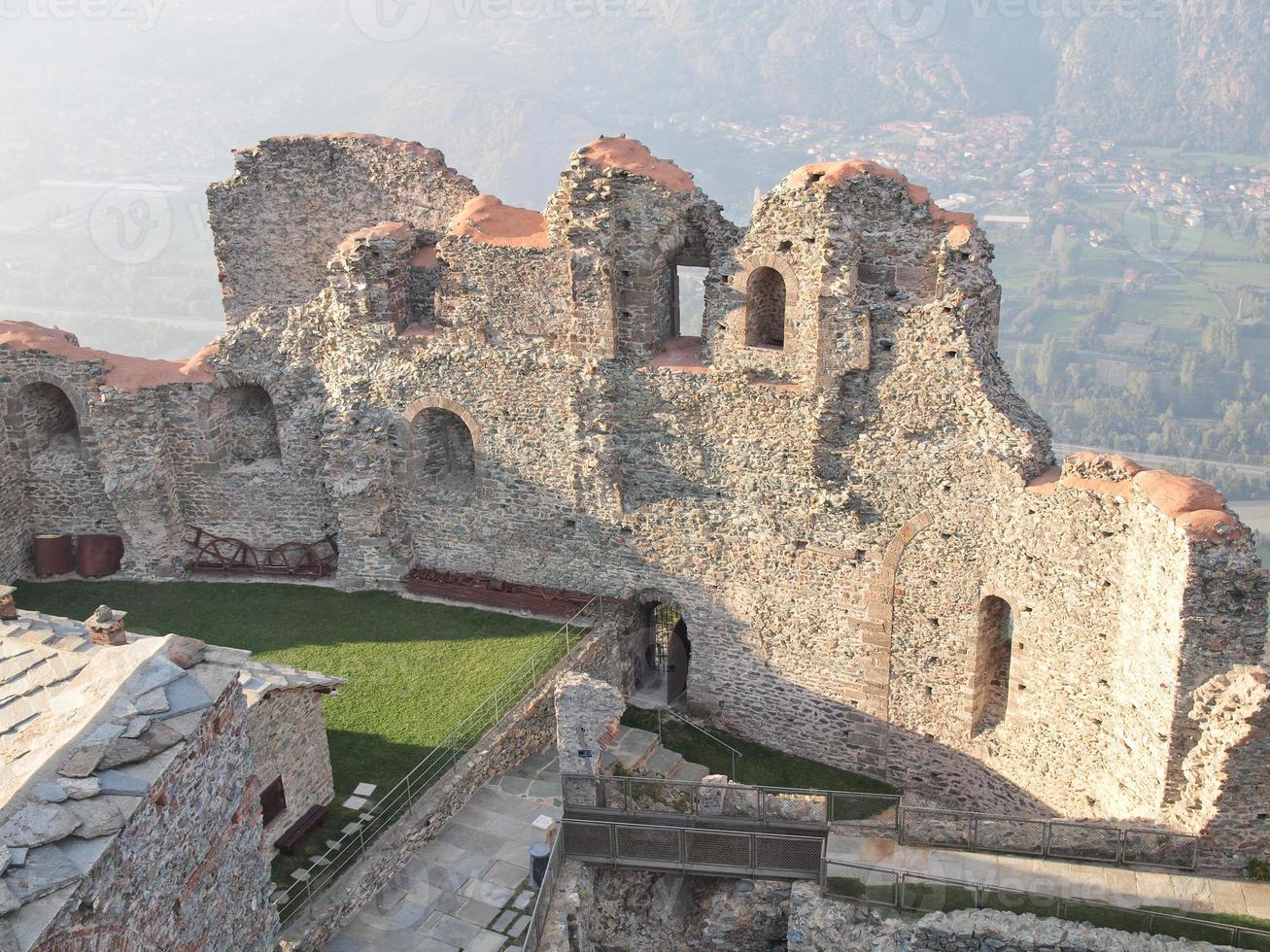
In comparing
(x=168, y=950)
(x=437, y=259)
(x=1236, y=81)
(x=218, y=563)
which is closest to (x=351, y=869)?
(x=168, y=950)

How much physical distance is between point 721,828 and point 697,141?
76.6m

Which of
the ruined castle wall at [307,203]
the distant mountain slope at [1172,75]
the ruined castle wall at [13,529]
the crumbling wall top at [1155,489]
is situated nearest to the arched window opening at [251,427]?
the ruined castle wall at [307,203]

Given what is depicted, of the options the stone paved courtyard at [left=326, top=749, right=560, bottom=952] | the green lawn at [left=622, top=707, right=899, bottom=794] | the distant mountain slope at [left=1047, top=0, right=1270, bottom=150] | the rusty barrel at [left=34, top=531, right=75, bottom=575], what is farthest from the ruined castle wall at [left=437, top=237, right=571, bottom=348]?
the distant mountain slope at [left=1047, top=0, right=1270, bottom=150]

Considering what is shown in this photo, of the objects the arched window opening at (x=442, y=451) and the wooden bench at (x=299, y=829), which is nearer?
the wooden bench at (x=299, y=829)

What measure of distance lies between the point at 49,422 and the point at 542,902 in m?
12.9

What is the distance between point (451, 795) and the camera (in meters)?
17.1

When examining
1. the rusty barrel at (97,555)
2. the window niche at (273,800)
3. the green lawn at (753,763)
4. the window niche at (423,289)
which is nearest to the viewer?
the window niche at (273,800)

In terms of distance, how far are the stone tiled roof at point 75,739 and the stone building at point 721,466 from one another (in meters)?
8.91

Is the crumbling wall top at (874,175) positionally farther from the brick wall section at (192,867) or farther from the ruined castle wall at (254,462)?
the brick wall section at (192,867)

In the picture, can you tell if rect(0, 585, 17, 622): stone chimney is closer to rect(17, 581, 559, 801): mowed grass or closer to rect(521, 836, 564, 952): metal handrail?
rect(17, 581, 559, 801): mowed grass

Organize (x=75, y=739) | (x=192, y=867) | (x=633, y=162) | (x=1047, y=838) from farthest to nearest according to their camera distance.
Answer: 1. (x=633, y=162)
2. (x=1047, y=838)
3. (x=192, y=867)
4. (x=75, y=739)

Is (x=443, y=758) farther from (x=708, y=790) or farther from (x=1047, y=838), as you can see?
(x=1047, y=838)

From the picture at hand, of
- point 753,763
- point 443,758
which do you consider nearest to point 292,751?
point 443,758

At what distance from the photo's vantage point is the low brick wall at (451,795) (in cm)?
1510
